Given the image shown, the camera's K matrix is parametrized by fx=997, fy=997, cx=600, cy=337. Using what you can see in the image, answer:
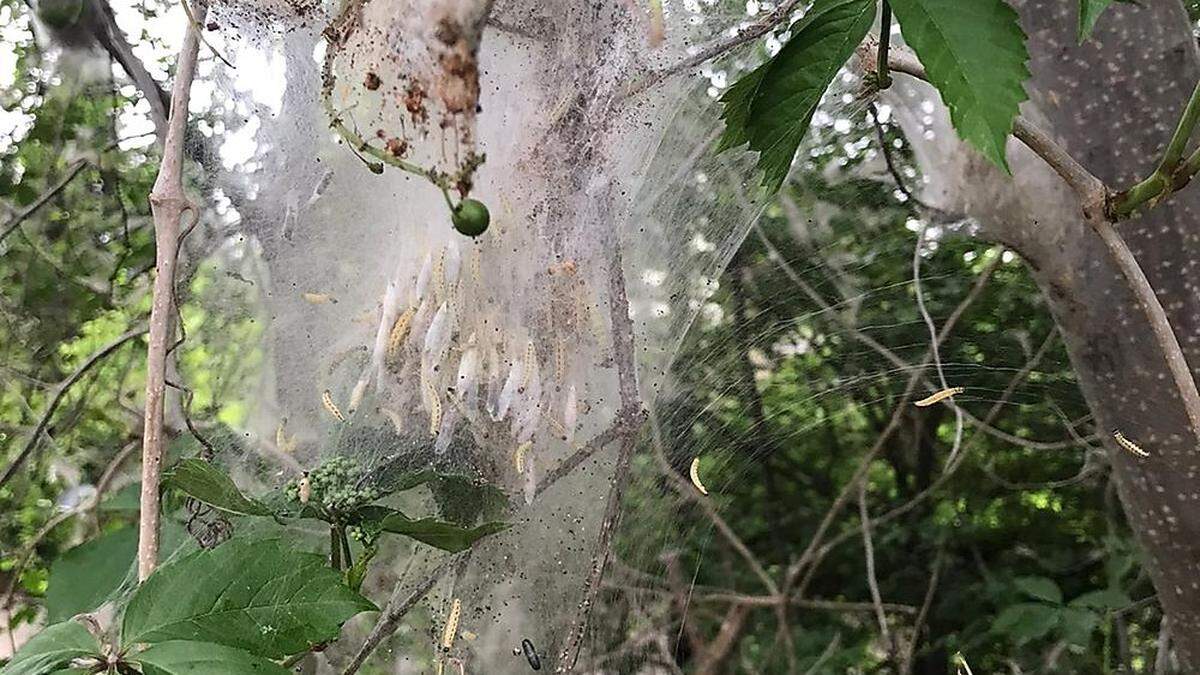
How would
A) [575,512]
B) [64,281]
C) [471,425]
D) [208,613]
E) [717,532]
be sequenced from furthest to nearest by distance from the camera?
[717,532]
[64,281]
[575,512]
[471,425]
[208,613]

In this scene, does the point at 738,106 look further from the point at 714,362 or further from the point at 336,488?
the point at 714,362

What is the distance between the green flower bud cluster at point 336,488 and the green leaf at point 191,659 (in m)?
0.32

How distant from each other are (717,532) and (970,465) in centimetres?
94

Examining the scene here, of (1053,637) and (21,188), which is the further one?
(1053,637)

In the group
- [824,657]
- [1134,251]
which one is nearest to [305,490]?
[1134,251]

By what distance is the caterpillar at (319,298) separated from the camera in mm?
1287

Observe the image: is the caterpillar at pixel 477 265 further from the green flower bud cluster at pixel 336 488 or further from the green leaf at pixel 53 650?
the green leaf at pixel 53 650

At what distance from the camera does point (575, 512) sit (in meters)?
1.29

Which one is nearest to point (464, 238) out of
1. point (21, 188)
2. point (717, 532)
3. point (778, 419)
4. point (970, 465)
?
point (778, 419)

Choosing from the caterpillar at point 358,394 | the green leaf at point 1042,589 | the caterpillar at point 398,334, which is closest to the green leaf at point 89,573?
the caterpillar at point 358,394

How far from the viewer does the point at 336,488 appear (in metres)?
1.06

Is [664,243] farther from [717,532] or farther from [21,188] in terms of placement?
[717,532]

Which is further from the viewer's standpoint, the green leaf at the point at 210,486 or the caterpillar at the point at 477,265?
the caterpillar at the point at 477,265

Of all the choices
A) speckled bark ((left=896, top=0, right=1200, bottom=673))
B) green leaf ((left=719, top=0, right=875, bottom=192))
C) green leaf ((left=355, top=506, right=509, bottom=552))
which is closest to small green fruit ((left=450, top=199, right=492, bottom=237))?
green leaf ((left=719, top=0, right=875, bottom=192))
